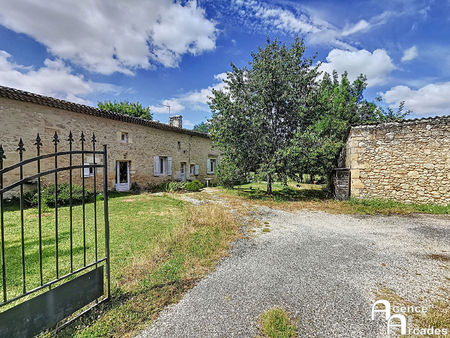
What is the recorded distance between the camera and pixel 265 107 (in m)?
11.8

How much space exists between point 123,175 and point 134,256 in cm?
1060

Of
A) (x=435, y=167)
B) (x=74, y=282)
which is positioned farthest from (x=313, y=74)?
(x=74, y=282)

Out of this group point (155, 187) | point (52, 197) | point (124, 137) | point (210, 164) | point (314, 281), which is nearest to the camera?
point (314, 281)

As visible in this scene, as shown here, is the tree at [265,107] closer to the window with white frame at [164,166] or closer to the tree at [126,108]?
the window with white frame at [164,166]

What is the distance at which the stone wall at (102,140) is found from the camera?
876 cm

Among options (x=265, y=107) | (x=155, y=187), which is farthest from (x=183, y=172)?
(x=265, y=107)

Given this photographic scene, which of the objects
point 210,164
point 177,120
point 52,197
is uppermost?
point 177,120

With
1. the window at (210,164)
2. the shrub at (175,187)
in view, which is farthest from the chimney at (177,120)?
the shrub at (175,187)

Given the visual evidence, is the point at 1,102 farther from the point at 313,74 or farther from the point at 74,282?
the point at 313,74

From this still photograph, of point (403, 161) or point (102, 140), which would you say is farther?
point (102, 140)

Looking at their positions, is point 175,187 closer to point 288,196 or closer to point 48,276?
point 288,196

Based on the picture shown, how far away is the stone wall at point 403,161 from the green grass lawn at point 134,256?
7155 millimetres

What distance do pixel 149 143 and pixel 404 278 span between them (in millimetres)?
14437

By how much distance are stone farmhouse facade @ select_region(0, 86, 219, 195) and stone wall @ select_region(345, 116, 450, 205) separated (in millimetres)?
12226
